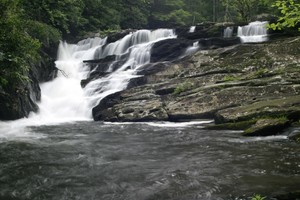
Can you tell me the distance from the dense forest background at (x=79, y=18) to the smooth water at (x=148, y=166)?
2891 mm

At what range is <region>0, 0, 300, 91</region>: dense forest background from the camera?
39.8 feet

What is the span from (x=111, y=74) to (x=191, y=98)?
9.41 metres

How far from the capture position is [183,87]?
763 inches

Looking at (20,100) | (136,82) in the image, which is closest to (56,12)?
(136,82)

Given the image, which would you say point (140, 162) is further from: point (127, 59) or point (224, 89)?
point (127, 59)

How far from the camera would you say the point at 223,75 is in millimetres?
20000

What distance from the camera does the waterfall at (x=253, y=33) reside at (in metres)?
24.9

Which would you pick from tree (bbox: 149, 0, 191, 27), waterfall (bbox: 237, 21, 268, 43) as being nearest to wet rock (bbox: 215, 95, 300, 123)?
waterfall (bbox: 237, 21, 268, 43)

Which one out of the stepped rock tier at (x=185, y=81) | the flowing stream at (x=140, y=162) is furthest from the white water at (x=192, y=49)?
the flowing stream at (x=140, y=162)

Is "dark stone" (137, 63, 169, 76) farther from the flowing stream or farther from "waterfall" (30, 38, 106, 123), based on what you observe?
the flowing stream

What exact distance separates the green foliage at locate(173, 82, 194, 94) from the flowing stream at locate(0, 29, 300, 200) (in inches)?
111

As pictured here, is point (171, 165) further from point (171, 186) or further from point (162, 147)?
point (162, 147)

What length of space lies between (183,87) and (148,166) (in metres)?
10.8

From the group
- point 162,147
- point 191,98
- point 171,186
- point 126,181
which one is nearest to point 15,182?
point 126,181
